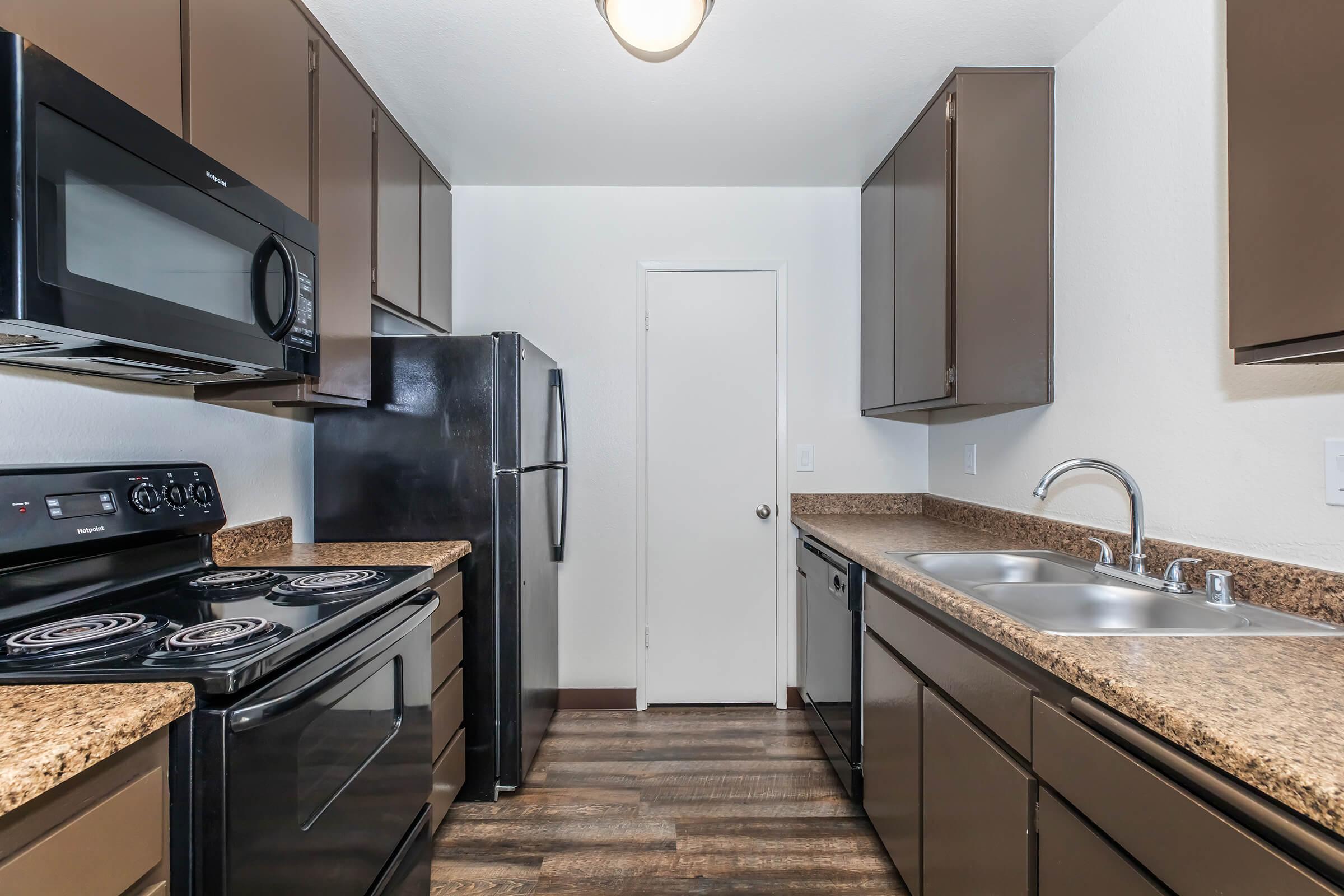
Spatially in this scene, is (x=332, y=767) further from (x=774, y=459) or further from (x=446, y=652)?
(x=774, y=459)

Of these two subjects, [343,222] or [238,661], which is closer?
[238,661]

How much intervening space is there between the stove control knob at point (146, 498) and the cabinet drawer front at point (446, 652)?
2.40ft

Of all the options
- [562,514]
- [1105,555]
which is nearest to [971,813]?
[1105,555]

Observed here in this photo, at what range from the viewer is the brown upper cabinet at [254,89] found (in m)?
1.26

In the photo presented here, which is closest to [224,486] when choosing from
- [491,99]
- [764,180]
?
[491,99]

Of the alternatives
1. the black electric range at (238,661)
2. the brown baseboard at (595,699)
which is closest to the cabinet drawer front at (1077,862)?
the black electric range at (238,661)

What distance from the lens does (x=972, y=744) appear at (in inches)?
49.8

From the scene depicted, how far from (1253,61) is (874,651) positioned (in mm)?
1514

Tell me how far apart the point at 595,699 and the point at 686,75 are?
2.58m

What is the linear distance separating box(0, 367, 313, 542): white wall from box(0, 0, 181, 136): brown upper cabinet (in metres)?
0.61

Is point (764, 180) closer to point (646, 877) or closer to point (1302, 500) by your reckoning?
point (1302, 500)

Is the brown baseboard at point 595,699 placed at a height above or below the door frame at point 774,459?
below

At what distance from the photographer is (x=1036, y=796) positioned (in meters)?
1.05

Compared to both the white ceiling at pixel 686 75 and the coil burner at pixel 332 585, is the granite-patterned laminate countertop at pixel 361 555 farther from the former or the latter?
the white ceiling at pixel 686 75
